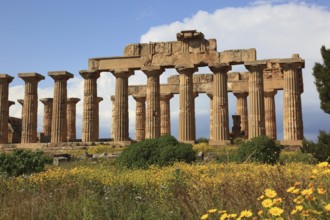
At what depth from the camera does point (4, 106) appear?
3638 centimetres

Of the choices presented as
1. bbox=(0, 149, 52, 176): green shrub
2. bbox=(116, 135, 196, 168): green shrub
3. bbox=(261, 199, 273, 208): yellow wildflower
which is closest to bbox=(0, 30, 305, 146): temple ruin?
bbox=(116, 135, 196, 168): green shrub

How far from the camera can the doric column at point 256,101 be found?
30.5 metres

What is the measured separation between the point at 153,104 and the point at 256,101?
7478 millimetres

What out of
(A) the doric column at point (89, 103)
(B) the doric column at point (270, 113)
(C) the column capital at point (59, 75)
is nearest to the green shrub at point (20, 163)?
(A) the doric column at point (89, 103)

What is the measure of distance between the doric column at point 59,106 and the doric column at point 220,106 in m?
11.9

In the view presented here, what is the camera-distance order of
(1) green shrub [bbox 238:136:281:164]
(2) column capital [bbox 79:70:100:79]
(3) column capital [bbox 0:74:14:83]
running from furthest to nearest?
(3) column capital [bbox 0:74:14:83] → (2) column capital [bbox 79:70:100:79] → (1) green shrub [bbox 238:136:281:164]

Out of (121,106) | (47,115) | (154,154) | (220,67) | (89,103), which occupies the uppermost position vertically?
(220,67)

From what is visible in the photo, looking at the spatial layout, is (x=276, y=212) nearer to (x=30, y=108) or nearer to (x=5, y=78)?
(x=30, y=108)

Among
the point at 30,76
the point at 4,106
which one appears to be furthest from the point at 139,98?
the point at 4,106

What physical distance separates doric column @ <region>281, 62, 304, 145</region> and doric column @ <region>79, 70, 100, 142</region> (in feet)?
46.9

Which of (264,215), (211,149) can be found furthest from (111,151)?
(264,215)

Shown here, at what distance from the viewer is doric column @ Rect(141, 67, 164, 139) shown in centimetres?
3216

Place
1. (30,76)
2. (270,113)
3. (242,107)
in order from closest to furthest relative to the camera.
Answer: (30,76)
(270,113)
(242,107)

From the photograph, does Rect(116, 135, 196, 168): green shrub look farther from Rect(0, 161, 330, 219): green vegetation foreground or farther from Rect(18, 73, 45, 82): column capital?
Rect(18, 73, 45, 82): column capital
